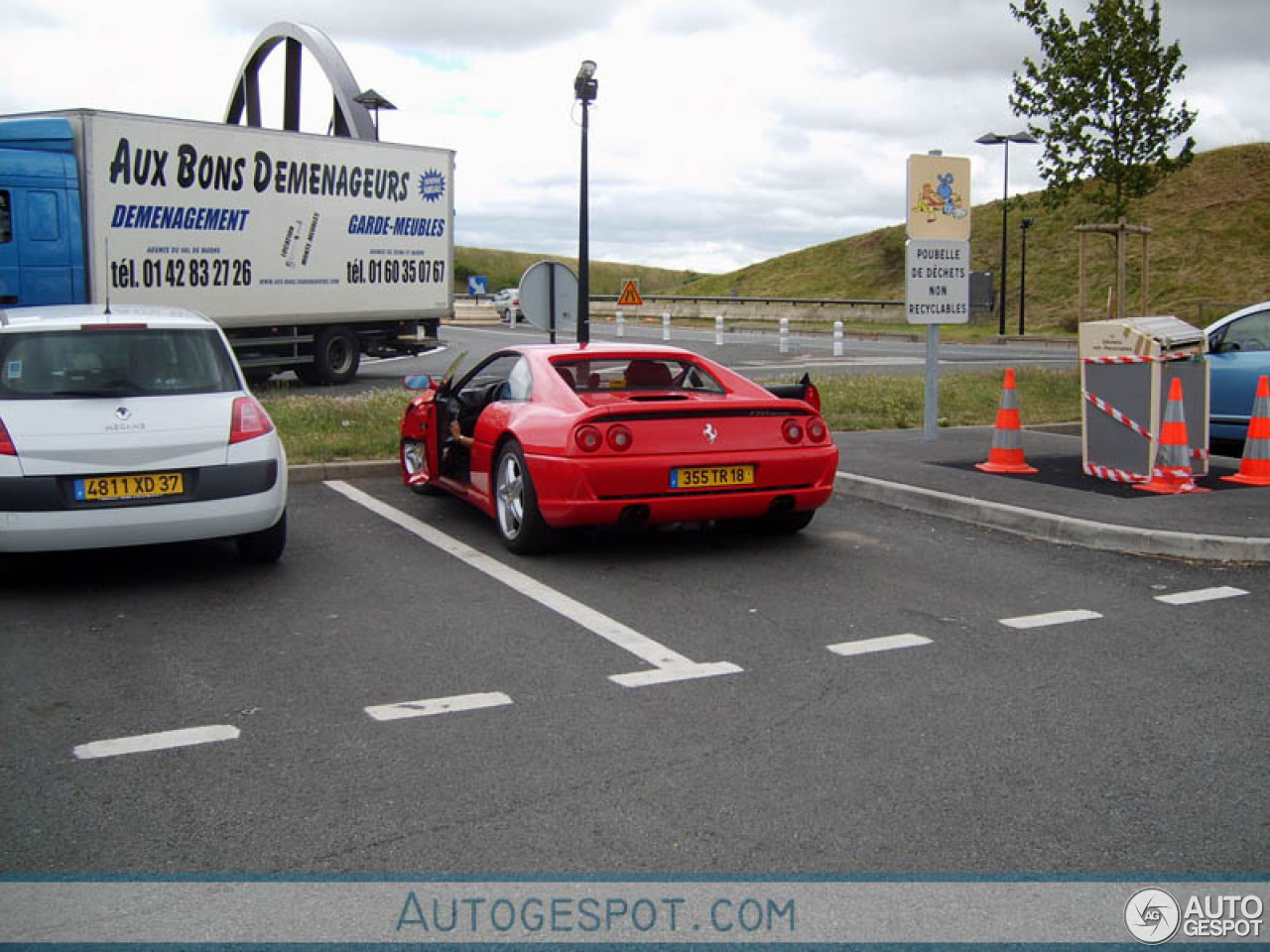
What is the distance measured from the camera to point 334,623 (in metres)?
6.05

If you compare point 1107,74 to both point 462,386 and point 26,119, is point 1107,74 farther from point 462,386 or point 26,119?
point 26,119

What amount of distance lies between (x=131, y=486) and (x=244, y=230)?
42.9 ft

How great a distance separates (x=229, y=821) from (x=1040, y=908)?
2.26 m

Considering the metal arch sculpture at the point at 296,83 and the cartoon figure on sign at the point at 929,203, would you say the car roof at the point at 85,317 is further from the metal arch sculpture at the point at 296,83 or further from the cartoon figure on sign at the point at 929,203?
the metal arch sculpture at the point at 296,83

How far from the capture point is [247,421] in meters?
7.00

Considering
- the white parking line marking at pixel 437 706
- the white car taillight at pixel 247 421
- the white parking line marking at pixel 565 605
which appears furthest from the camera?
the white car taillight at pixel 247 421

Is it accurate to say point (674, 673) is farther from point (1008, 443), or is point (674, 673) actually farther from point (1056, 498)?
point (1008, 443)

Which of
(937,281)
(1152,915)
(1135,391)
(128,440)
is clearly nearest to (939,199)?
(937,281)

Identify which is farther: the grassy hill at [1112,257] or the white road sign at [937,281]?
the grassy hill at [1112,257]

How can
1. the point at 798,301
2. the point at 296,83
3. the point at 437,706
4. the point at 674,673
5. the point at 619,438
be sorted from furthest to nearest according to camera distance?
1. the point at 798,301
2. the point at 296,83
3. the point at 619,438
4. the point at 674,673
5. the point at 437,706

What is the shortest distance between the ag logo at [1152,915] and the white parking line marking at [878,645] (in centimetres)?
229

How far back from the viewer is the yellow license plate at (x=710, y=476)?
23.6 feet

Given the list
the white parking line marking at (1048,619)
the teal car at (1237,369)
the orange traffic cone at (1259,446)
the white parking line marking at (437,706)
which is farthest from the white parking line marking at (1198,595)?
the teal car at (1237,369)

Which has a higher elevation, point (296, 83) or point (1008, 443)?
point (296, 83)
